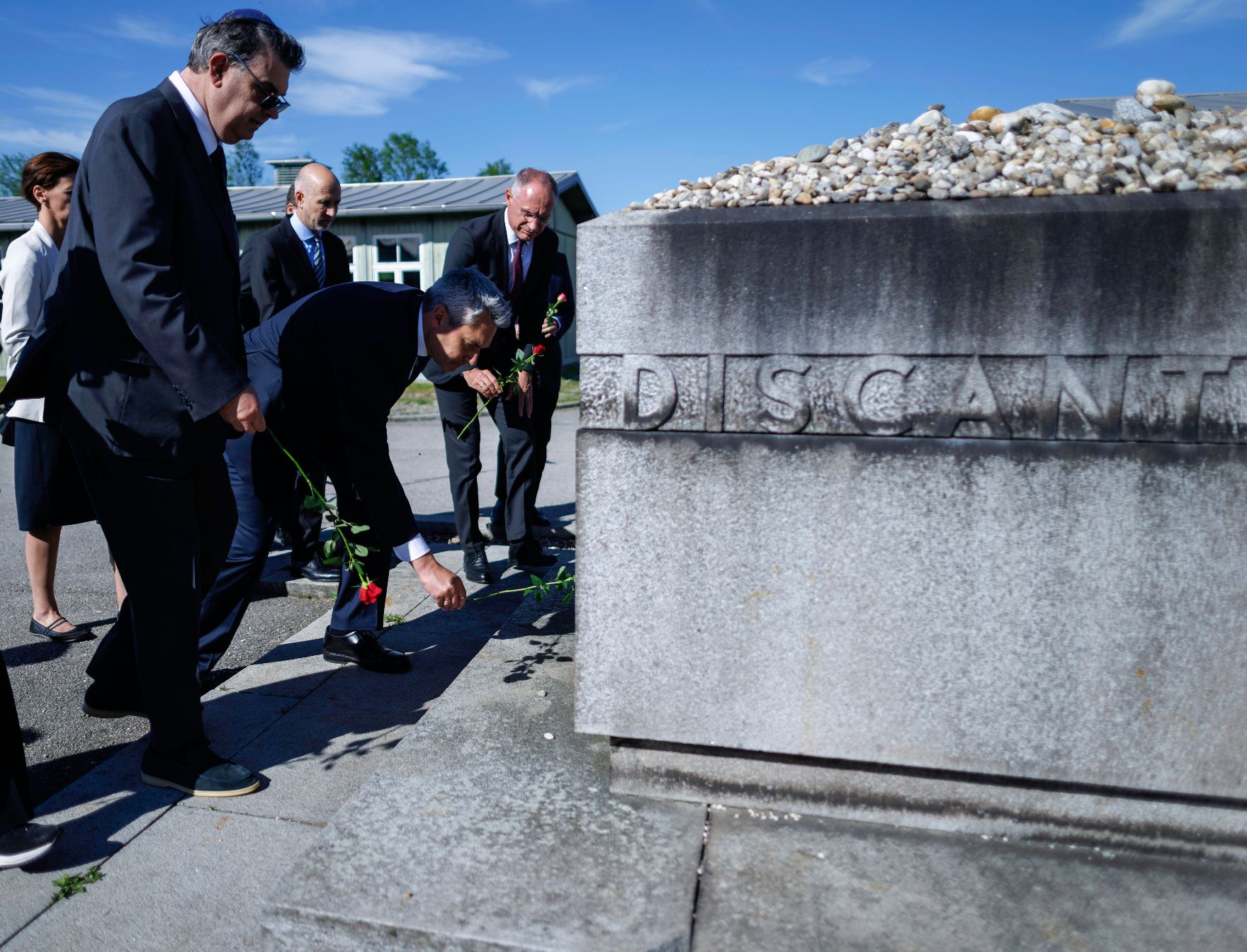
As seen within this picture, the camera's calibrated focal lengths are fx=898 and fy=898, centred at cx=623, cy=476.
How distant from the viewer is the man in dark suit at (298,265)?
4.68 meters

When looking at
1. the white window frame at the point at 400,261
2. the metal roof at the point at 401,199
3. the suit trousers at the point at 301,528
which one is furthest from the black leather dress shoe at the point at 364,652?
the white window frame at the point at 400,261

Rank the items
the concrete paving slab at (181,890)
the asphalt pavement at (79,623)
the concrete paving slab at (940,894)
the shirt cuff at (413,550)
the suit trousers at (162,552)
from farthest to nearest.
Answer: the asphalt pavement at (79,623) → the shirt cuff at (413,550) → the suit trousers at (162,552) → the concrete paving slab at (181,890) → the concrete paving slab at (940,894)

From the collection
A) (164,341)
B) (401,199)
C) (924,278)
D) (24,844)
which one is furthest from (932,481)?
(401,199)

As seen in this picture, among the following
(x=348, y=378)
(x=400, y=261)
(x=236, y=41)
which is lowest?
(x=348, y=378)

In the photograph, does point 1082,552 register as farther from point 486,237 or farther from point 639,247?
point 486,237

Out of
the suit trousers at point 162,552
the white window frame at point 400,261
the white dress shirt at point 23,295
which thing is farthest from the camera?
the white window frame at point 400,261

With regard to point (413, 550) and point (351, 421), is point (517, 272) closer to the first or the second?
point (351, 421)

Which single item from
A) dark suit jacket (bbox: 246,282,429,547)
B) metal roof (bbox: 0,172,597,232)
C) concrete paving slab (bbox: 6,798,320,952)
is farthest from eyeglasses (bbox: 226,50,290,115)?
metal roof (bbox: 0,172,597,232)

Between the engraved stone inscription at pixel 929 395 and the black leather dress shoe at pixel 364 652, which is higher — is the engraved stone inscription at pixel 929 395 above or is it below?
above

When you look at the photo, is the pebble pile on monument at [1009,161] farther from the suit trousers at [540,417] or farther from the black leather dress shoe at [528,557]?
the black leather dress shoe at [528,557]

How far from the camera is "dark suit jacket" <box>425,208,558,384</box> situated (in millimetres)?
4777

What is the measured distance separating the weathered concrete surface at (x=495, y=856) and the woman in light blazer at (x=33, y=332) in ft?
6.91

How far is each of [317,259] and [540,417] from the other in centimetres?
147

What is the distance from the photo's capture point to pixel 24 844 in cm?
221
